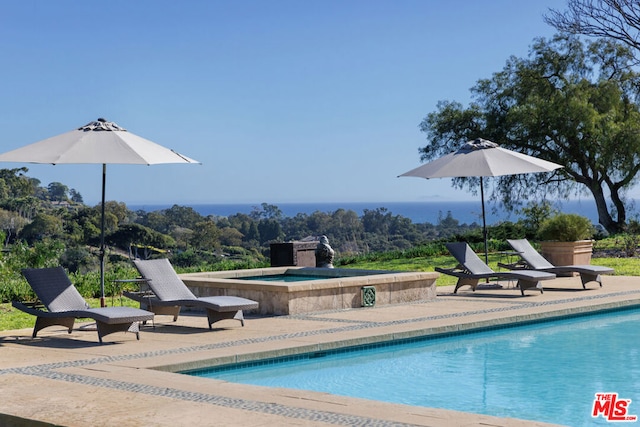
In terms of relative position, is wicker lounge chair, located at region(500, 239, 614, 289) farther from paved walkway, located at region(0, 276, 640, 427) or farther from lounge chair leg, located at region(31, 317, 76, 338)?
lounge chair leg, located at region(31, 317, 76, 338)

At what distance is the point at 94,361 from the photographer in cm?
959

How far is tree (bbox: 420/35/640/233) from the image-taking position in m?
32.0

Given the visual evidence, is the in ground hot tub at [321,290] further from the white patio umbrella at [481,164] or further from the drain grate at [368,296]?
the white patio umbrella at [481,164]

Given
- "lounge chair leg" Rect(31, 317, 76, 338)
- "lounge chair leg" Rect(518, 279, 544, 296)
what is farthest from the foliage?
"lounge chair leg" Rect(31, 317, 76, 338)

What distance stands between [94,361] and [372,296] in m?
5.76

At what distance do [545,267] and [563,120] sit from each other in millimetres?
15524

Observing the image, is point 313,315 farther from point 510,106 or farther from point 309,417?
point 510,106

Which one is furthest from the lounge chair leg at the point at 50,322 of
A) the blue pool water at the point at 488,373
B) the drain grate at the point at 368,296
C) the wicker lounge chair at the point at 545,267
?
the wicker lounge chair at the point at 545,267

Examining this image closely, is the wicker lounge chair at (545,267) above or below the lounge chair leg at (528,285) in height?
above

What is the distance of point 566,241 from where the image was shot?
64.5ft

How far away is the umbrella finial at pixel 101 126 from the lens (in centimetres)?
1255

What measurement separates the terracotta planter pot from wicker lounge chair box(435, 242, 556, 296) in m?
3.09

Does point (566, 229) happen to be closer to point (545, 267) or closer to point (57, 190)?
point (545, 267)

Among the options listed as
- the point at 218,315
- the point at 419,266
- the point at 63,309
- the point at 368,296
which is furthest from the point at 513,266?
the point at 63,309
